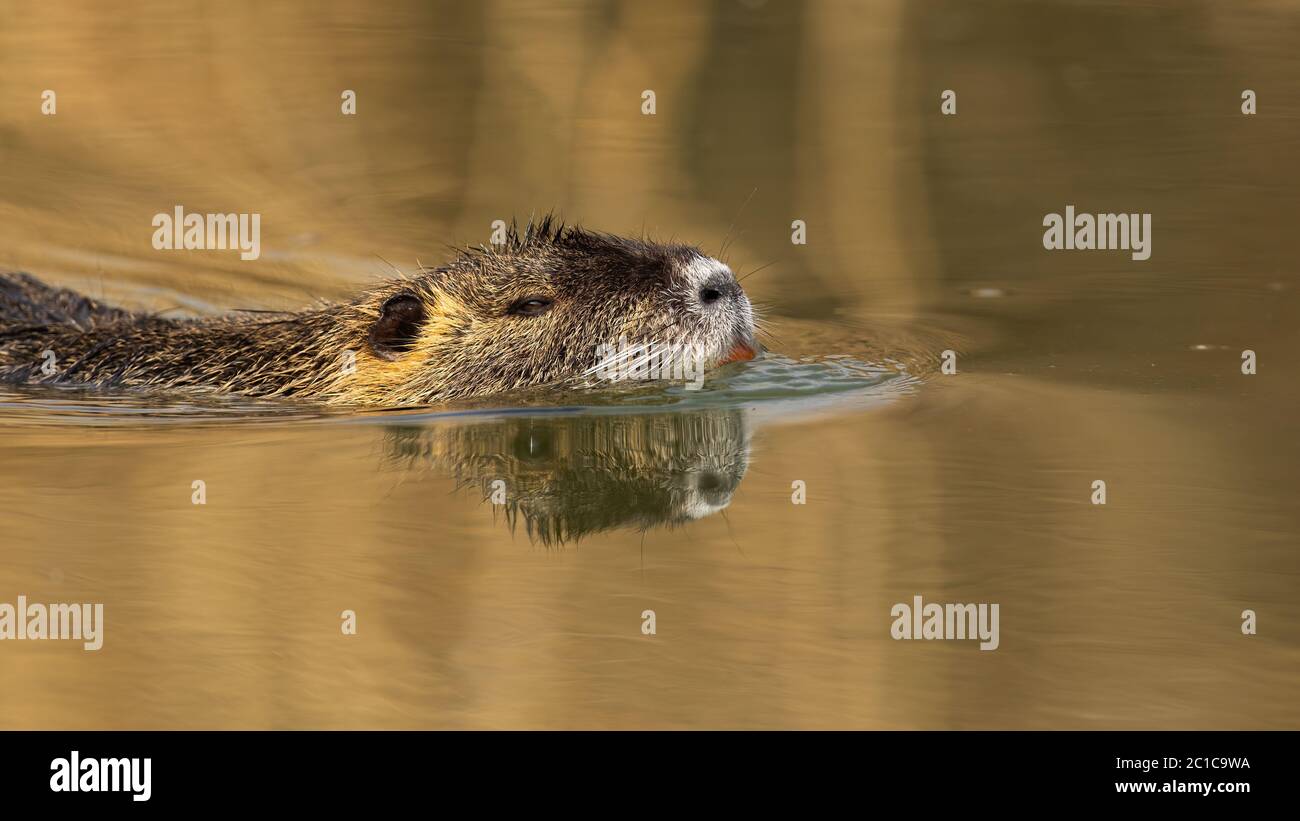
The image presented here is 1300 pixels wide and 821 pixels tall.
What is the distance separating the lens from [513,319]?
271 inches

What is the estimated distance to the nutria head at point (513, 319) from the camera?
22.1ft

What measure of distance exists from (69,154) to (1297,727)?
383 inches

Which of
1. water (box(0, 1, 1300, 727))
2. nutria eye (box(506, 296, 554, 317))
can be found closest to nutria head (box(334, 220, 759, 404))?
nutria eye (box(506, 296, 554, 317))

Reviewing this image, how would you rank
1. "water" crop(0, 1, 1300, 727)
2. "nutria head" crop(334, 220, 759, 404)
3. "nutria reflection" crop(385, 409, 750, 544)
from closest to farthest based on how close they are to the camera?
"water" crop(0, 1, 1300, 727) → "nutria reflection" crop(385, 409, 750, 544) → "nutria head" crop(334, 220, 759, 404)

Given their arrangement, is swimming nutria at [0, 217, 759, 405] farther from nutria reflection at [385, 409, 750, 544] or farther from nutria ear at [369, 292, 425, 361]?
nutria reflection at [385, 409, 750, 544]

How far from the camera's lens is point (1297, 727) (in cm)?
375

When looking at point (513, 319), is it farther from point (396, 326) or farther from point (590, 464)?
point (590, 464)

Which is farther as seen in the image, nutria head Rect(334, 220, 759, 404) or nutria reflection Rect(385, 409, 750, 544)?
nutria head Rect(334, 220, 759, 404)

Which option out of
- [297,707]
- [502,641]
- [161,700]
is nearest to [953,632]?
[502,641]

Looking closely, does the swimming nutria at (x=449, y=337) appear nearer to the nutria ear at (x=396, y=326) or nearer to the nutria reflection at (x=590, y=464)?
the nutria ear at (x=396, y=326)

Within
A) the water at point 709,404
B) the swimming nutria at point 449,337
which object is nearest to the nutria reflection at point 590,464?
the water at point 709,404

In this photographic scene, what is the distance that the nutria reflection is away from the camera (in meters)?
5.40

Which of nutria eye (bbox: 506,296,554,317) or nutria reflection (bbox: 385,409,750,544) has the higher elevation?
nutria eye (bbox: 506,296,554,317)

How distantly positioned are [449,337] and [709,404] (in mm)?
1135
